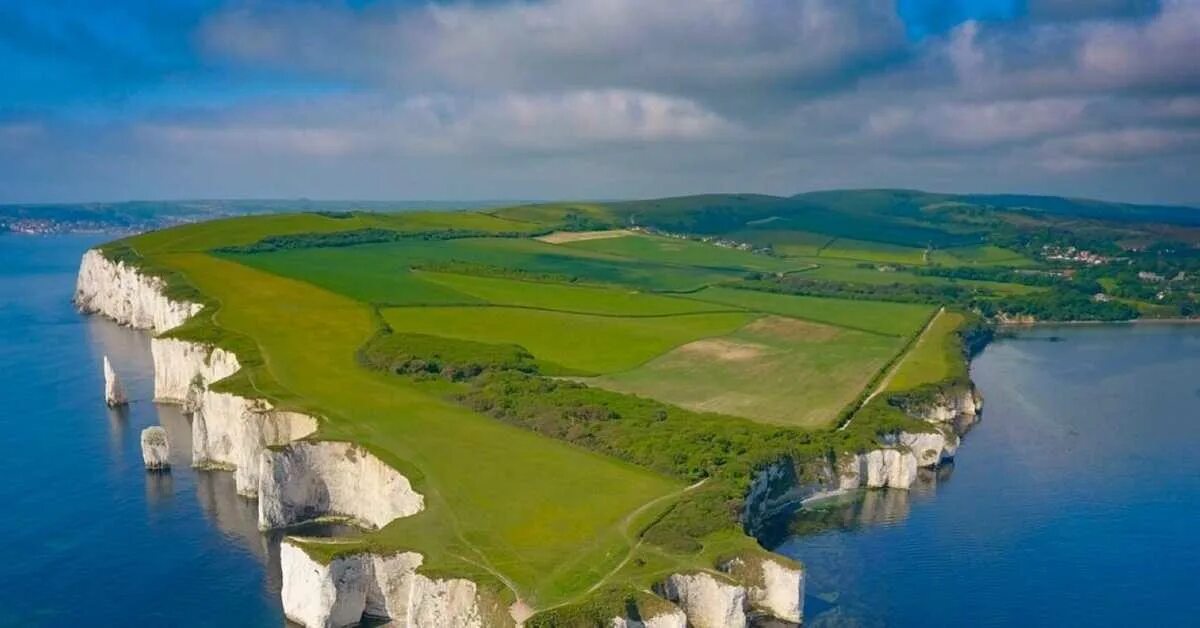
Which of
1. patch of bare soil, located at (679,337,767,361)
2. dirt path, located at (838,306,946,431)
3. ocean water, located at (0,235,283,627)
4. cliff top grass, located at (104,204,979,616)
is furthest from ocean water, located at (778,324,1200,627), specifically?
ocean water, located at (0,235,283,627)

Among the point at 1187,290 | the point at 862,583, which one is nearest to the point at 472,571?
the point at 862,583

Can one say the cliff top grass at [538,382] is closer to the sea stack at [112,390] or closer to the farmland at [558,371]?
the farmland at [558,371]

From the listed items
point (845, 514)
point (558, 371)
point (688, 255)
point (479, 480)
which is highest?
point (688, 255)

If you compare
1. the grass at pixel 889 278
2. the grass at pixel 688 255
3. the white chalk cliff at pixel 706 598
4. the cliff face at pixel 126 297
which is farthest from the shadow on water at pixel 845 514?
the grass at pixel 688 255

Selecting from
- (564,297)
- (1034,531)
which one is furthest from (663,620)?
(564,297)

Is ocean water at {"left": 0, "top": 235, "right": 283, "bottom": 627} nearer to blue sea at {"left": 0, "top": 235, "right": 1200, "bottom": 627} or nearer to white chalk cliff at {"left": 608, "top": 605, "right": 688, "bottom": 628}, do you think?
blue sea at {"left": 0, "top": 235, "right": 1200, "bottom": 627}

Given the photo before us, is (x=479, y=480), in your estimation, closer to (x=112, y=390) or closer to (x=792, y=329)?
(x=112, y=390)
